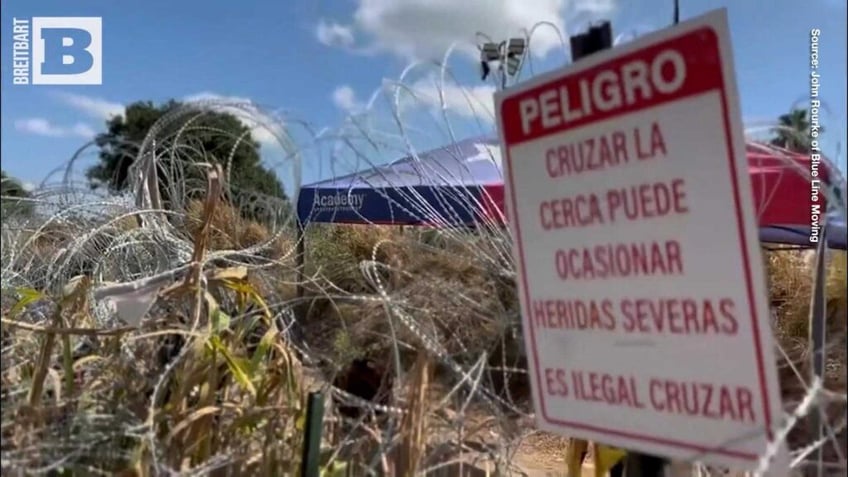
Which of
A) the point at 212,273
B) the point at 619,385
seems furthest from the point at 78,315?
the point at 619,385

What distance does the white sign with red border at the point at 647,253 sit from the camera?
1.31 metres

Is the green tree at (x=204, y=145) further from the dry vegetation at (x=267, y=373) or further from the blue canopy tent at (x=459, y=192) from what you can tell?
the dry vegetation at (x=267, y=373)

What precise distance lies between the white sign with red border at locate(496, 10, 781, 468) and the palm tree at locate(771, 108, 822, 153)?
21 centimetres

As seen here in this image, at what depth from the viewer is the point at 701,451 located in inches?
53.7

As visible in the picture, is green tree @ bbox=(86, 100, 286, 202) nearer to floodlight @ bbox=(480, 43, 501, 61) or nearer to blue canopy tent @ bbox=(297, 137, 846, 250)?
blue canopy tent @ bbox=(297, 137, 846, 250)

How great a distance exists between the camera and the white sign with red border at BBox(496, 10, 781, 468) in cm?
131

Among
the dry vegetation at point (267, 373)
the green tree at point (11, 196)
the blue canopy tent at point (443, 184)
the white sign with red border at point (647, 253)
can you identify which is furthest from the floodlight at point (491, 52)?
the green tree at point (11, 196)

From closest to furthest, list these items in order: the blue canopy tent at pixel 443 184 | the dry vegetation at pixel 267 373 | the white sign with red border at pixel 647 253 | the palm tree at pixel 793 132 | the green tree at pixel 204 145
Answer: the white sign with red border at pixel 647 253
the palm tree at pixel 793 132
the dry vegetation at pixel 267 373
the green tree at pixel 204 145
the blue canopy tent at pixel 443 184

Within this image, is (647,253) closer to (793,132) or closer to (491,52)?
(793,132)

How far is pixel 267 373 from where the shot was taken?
203cm

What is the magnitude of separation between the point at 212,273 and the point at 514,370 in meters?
0.72

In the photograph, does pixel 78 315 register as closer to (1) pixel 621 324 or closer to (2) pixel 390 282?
(2) pixel 390 282

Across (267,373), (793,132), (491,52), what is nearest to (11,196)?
(267,373)

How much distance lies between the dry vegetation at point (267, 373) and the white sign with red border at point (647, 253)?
286 millimetres
